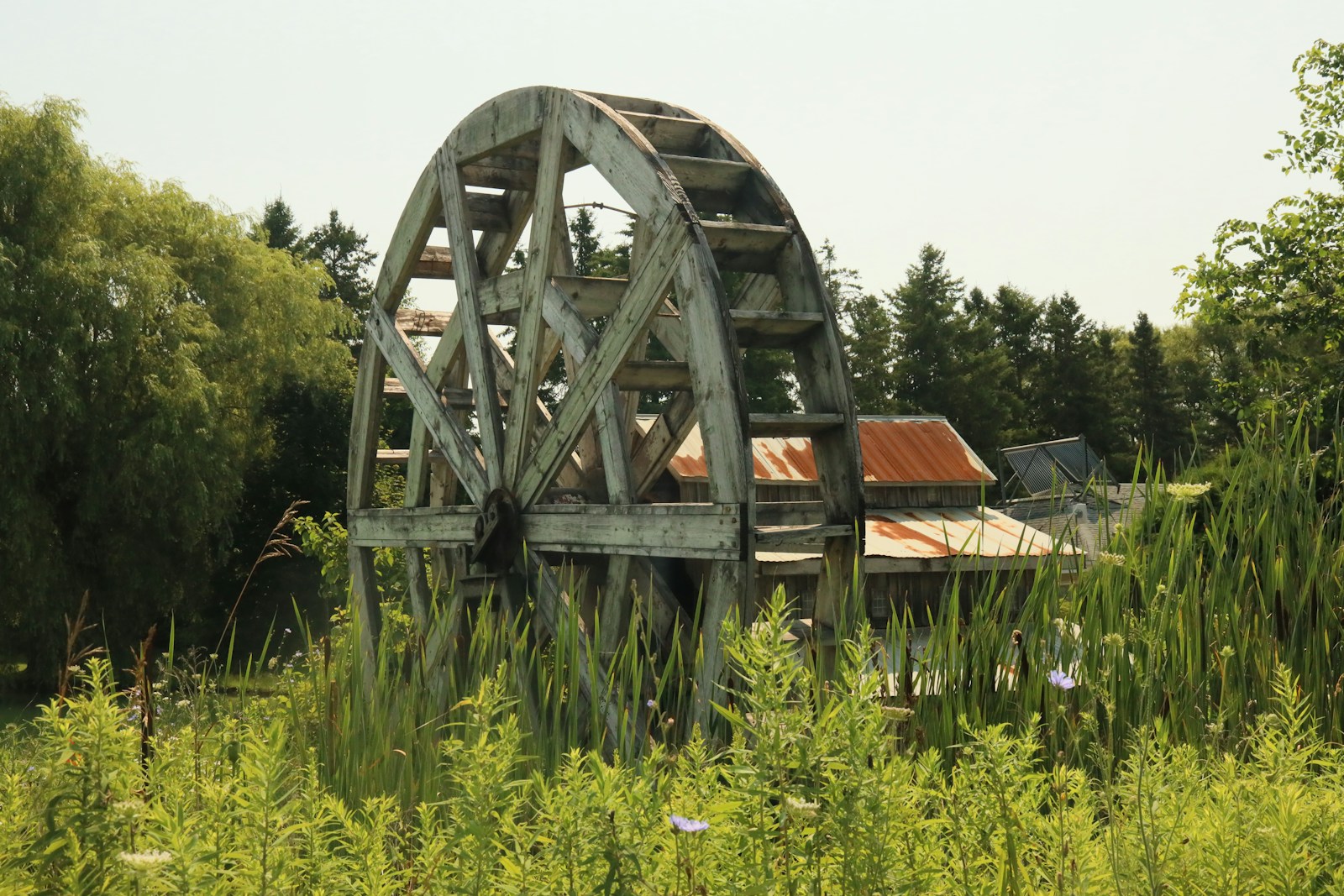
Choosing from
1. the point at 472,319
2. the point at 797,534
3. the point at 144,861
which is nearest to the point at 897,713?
the point at 144,861

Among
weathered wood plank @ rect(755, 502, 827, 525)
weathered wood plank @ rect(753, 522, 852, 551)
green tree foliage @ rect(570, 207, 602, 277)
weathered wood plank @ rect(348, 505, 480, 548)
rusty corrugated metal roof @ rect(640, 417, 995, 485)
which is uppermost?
green tree foliage @ rect(570, 207, 602, 277)

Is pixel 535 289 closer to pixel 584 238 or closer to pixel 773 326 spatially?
pixel 773 326

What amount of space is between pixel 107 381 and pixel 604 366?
1705 centimetres

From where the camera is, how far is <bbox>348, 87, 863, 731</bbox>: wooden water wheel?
17.7 feet

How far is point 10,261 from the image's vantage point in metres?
18.9

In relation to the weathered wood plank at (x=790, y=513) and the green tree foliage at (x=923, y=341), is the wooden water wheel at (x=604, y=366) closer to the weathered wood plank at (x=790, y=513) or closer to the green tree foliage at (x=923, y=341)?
the weathered wood plank at (x=790, y=513)

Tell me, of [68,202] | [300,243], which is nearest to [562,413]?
[68,202]

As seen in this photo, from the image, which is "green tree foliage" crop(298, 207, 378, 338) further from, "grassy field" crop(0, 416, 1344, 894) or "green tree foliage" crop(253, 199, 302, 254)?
"grassy field" crop(0, 416, 1344, 894)

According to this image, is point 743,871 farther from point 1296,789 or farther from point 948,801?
point 1296,789

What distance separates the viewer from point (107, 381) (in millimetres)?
20594

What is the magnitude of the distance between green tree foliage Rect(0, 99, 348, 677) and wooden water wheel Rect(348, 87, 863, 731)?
13.3m

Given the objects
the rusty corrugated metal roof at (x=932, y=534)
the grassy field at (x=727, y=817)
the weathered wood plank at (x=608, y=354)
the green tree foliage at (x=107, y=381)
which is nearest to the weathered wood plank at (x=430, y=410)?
the weathered wood plank at (x=608, y=354)

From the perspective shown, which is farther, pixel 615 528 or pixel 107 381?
pixel 107 381

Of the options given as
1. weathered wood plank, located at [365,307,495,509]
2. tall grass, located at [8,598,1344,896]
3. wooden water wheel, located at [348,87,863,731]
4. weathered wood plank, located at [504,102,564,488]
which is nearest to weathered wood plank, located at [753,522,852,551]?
wooden water wheel, located at [348,87,863,731]
